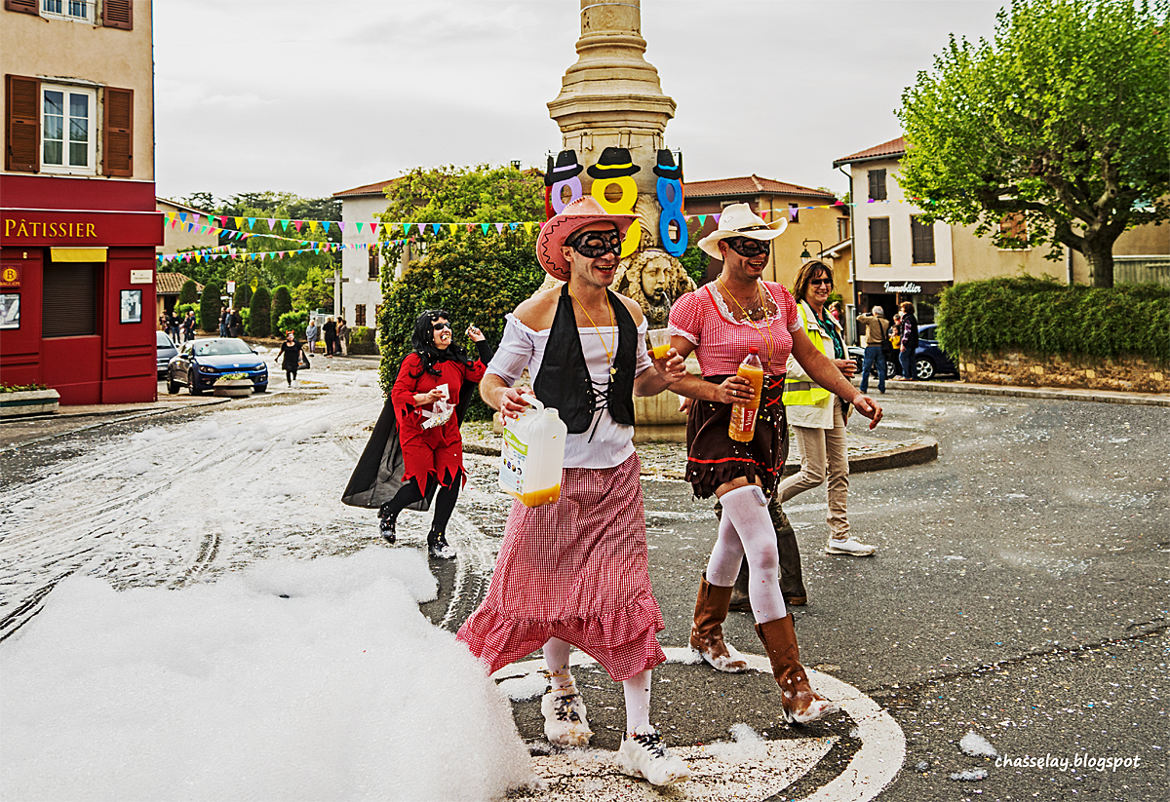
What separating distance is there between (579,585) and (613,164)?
7.46 m

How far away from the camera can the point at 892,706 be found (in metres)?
4.19

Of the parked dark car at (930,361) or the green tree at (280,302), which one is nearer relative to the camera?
the parked dark car at (930,361)

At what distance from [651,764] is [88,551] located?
5.33 m

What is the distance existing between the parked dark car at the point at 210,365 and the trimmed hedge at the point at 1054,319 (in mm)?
16166

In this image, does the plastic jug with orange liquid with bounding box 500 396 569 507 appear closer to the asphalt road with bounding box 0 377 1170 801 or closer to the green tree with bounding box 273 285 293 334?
the asphalt road with bounding box 0 377 1170 801

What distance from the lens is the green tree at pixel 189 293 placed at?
67.1 metres

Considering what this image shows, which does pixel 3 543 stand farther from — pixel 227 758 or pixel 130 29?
pixel 130 29

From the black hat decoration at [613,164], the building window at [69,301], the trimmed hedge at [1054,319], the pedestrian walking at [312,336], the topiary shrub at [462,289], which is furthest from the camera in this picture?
the pedestrian walking at [312,336]

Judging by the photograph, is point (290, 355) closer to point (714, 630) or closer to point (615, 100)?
point (615, 100)

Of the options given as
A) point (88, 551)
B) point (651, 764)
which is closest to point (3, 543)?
point (88, 551)

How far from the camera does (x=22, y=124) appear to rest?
2045cm

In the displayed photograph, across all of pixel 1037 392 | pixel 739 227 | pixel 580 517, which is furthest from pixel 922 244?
pixel 580 517

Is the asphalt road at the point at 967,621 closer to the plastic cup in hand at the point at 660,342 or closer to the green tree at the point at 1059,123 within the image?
the plastic cup in hand at the point at 660,342

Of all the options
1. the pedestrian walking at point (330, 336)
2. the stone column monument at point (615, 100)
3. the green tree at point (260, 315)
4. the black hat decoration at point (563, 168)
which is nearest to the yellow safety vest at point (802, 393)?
the black hat decoration at point (563, 168)
